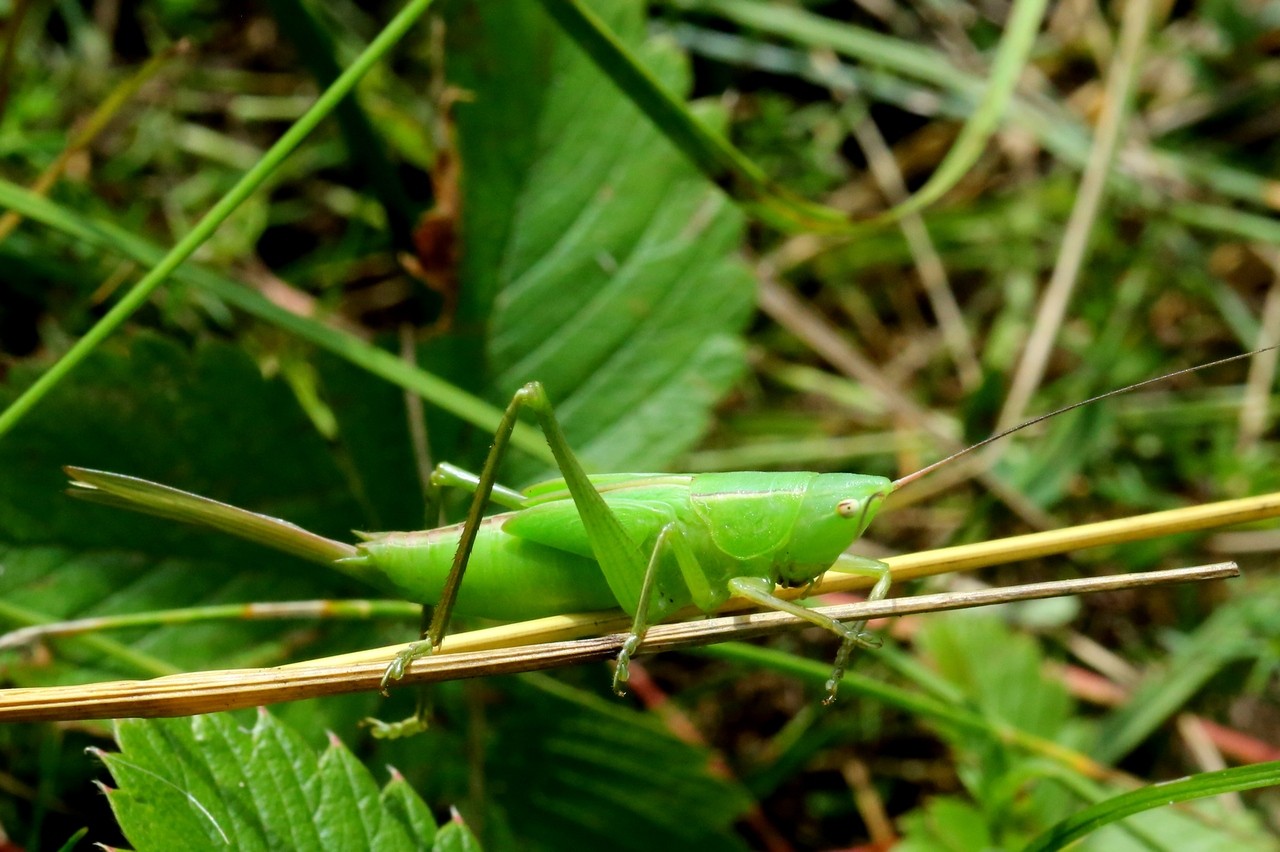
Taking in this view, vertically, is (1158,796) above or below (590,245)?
below

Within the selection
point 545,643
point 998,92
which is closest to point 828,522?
point 545,643

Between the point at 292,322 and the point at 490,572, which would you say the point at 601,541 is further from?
the point at 292,322


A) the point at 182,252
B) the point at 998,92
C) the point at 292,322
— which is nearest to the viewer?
the point at 182,252

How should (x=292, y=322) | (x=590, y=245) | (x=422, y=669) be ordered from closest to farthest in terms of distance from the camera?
(x=422, y=669)
(x=292, y=322)
(x=590, y=245)

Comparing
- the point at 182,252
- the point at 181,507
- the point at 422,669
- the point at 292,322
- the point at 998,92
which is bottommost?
the point at 422,669

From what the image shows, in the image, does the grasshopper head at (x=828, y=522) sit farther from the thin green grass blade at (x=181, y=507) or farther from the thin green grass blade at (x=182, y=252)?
the thin green grass blade at (x=182, y=252)

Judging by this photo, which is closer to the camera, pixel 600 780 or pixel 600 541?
pixel 600 541

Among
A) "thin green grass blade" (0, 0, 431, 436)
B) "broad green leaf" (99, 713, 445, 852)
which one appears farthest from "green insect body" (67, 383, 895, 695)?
"thin green grass blade" (0, 0, 431, 436)
